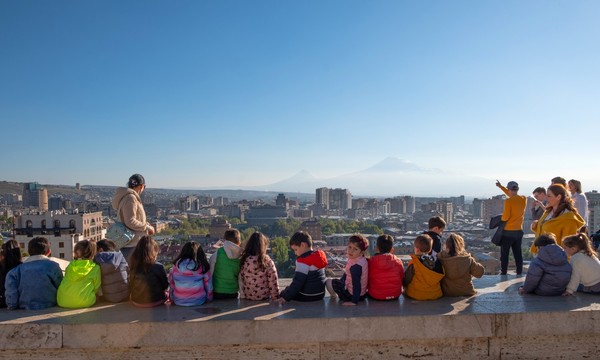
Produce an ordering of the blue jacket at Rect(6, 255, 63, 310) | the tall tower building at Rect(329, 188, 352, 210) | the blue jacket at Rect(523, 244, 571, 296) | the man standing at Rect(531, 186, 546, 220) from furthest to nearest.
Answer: the tall tower building at Rect(329, 188, 352, 210)
the man standing at Rect(531, 186, 546, 220)
the blue jacket at Rect(523, 244, 571, 296)
the blue jacket at Rect(6, 255, 63, 310)

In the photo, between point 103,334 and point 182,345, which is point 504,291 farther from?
point 103,334

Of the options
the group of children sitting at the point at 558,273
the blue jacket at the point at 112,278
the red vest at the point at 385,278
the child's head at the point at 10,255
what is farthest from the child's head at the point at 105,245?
the group of children sitting at the point at 558,273

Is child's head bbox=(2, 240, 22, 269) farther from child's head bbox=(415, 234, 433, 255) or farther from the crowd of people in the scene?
child's head bbox=(415, 234, 433, 255)

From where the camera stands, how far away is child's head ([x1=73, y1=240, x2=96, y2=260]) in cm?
393

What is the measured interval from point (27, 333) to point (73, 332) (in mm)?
316

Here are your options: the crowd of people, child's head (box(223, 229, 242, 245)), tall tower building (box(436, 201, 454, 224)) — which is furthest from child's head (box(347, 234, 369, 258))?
tall tower building (box(436, 201, 454, 224))

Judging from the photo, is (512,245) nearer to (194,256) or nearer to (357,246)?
(357,246)

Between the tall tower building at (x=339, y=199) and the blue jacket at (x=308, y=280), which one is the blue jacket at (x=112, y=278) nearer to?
the blue jacket at (x=308, y=280)

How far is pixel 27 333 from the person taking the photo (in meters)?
3.11

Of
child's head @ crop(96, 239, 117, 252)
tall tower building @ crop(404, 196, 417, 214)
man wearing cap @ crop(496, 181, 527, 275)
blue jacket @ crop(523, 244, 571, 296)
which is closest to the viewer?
blue jacket @ crop(523, 244, 571, 296)

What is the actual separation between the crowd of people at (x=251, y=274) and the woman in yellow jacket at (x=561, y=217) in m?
0.55

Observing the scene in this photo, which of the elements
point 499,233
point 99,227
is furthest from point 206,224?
point 499,233

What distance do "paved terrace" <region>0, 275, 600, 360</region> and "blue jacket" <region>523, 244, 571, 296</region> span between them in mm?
440

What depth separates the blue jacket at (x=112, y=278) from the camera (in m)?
3.91
